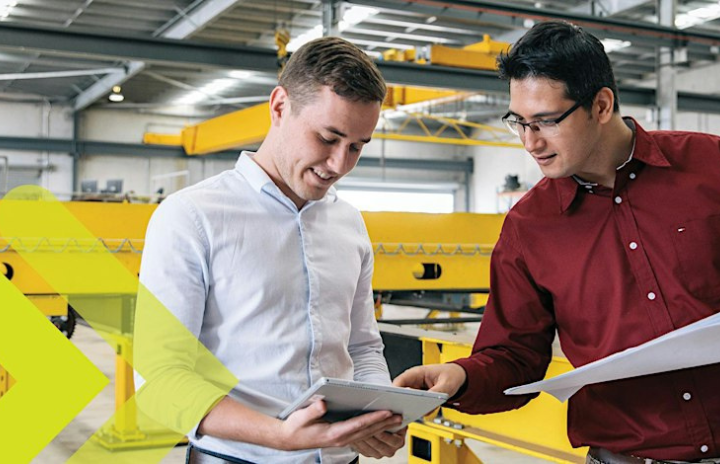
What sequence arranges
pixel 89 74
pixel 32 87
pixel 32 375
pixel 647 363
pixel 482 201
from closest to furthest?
pixel 647 363 → pixel 32 375 → pixel 89 74 → pixel 32 87 → pixel 482 201

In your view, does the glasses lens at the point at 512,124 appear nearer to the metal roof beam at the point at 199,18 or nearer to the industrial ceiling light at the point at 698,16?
the metal roof beam at the point at 199,18

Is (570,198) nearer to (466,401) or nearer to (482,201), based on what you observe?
(466,401)

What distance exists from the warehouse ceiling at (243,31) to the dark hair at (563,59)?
696 cm

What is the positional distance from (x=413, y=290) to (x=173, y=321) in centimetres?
473

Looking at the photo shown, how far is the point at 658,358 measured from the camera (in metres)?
1.40

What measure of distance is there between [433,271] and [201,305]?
4.72m

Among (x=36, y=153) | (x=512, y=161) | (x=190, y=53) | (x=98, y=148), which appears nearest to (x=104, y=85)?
(x=98, y=148)

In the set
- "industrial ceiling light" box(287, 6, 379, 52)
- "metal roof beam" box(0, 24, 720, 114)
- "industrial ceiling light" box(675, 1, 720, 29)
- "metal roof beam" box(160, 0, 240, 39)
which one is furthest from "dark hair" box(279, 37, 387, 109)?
"industrial ceiling light" box(675, 1, 720, 29)

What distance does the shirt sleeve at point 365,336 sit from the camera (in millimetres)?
1760

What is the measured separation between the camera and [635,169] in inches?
65.9

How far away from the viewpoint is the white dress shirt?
57.1 inches

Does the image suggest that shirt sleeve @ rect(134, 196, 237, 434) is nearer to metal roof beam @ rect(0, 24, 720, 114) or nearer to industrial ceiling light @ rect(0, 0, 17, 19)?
metal roof beam @ rect(0, 24, 720, 114)

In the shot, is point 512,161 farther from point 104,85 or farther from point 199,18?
point 199,18

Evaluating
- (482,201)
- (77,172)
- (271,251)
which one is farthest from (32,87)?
(271,251)
